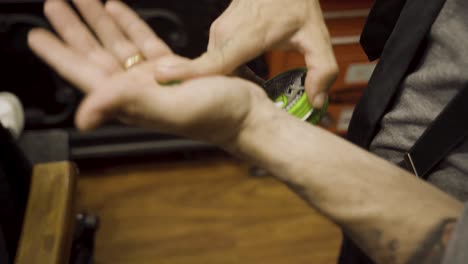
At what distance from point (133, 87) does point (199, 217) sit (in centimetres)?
92

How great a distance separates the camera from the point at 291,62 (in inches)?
46.8

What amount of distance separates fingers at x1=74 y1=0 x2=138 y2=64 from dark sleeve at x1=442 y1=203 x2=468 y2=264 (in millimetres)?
387

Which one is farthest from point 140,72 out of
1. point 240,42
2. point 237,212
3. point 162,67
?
point 237,212

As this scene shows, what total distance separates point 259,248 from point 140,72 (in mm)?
870

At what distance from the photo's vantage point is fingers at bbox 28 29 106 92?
423 millimetres

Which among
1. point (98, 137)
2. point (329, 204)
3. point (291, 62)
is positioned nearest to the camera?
point (329, 204)

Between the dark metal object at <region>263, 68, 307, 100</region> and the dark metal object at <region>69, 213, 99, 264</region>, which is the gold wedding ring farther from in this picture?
the dark metal object at <region>69, 213, 99, 264</region>

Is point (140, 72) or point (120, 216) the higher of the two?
point (140, 72)

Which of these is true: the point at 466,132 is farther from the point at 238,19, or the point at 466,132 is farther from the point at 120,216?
the point at 120,216

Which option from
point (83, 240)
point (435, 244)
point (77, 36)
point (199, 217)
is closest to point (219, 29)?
point (77, 36)

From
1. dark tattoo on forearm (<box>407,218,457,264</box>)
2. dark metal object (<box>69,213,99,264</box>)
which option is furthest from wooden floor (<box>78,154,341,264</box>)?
dark tattoo on forearm (<box>407,218,457,264</box>)

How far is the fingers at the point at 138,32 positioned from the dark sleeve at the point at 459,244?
0.36 metres

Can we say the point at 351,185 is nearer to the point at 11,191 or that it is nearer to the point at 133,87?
the point at 133,87

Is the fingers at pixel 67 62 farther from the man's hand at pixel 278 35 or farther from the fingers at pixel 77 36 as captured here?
the man's hand at pixel 278 35
